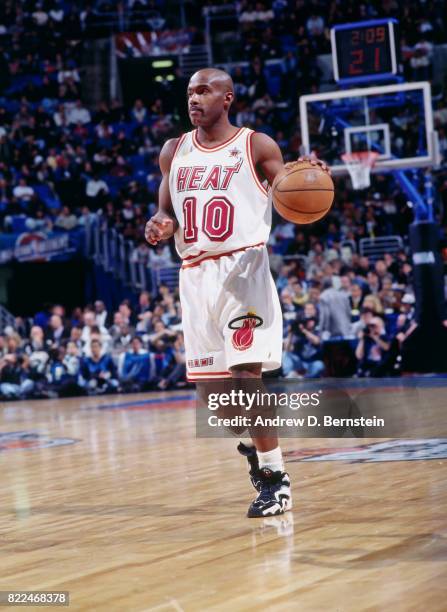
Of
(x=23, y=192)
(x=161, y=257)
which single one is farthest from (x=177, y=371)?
(x=23, y=192)

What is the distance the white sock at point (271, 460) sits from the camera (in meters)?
4.47

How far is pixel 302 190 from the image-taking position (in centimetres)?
435

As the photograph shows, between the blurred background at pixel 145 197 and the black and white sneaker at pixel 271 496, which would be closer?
the black and white sneaker at pixel 271 496

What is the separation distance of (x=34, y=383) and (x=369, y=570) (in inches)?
467

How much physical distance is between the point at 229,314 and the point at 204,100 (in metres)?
1.00

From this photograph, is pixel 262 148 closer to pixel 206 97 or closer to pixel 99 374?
pixel 206 97

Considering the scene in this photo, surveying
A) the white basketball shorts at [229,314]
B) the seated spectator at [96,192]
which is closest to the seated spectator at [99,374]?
the seated spectator at [96,192]

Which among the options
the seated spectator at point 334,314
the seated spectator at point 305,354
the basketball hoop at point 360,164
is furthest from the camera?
the basketball hoop at point 360,164

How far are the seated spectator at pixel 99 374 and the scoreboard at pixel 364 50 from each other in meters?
5.03

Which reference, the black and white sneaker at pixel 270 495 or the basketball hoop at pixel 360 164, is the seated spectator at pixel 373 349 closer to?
the basketball hoop at pixel 360 164

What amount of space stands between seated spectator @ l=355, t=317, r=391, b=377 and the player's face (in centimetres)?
829

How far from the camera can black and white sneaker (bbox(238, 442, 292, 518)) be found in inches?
170

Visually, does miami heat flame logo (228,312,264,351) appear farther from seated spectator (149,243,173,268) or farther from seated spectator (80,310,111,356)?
seated spectator (149,243,173,268)

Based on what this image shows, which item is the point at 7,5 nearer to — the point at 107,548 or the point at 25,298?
A: the point at 25,298
